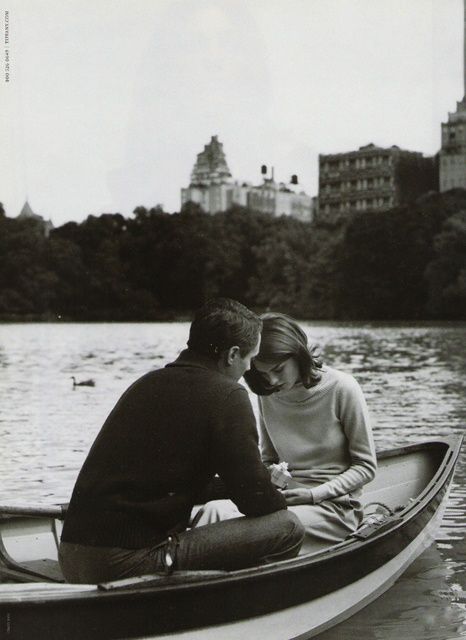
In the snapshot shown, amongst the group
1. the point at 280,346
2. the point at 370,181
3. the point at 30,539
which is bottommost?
the point at 30,539

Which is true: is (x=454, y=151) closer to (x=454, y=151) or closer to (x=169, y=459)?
(x=454, y=151)

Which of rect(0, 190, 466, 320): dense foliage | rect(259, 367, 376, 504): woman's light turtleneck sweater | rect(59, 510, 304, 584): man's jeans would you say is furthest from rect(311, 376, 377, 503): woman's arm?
rect(0, 190, 466, 320): dense foliage

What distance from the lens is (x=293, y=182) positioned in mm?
44562

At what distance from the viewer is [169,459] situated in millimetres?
3305

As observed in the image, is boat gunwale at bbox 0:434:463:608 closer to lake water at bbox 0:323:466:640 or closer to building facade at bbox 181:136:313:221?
lake water at bbox 0:323:466:640

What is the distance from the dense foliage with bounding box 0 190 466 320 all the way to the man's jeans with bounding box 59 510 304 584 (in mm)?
32714

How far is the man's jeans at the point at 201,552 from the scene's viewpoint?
135 inches

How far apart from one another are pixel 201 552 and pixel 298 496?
741 millimetres

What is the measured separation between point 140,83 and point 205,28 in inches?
158

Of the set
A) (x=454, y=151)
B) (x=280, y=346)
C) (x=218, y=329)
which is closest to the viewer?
(x=218, y=329)

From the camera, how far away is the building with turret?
34.2 metres

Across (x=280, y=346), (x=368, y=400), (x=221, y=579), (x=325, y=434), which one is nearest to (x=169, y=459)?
(x=221, y=579)

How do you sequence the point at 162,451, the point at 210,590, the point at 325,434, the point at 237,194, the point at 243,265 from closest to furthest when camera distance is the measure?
the point at 162,451
the point at 210,590
the point at 325,434
the point at 243,265
the point at 237,194

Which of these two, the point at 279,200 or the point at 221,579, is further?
the point at 279,200
